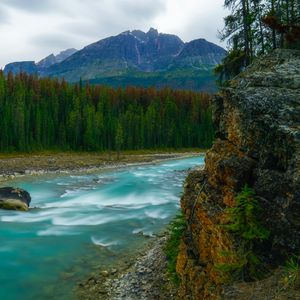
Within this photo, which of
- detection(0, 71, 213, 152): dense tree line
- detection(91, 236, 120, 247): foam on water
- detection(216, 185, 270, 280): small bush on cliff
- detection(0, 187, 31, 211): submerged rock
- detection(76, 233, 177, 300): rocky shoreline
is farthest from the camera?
detection(0, 71, 213, 152): dense tree line

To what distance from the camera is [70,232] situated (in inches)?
870

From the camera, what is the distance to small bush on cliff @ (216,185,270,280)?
784 centimetres

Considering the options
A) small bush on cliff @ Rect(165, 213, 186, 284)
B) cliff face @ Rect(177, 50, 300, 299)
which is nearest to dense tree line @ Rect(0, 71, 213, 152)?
small bush on cliff @ Rect(165, 213, 186, 284)

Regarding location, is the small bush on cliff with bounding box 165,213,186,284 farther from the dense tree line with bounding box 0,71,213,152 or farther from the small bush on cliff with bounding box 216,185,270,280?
the dense tree line with bounding box 0,71,213,152

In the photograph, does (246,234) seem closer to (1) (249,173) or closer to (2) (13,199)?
(1) (249,173)

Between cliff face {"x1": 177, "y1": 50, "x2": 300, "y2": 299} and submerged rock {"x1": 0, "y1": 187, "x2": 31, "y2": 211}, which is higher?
cliff face {"x1": 177, "y1": 50, "x2": 300, "y2": 299}

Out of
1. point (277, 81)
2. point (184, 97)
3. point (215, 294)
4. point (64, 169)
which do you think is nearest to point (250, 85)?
point (277, 81)

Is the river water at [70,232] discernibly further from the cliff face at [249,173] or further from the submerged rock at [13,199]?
the cliff face at [249,173]

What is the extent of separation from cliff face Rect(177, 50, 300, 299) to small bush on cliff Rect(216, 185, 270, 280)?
194mm

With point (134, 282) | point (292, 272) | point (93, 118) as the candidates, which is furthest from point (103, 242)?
point (93, 118)

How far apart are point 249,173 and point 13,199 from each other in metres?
24.0

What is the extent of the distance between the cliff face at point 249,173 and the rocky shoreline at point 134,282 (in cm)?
186

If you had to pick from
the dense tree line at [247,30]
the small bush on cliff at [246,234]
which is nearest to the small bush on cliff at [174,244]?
the small bush on cliff at [246,234]

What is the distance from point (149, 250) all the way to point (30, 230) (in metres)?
9.11
